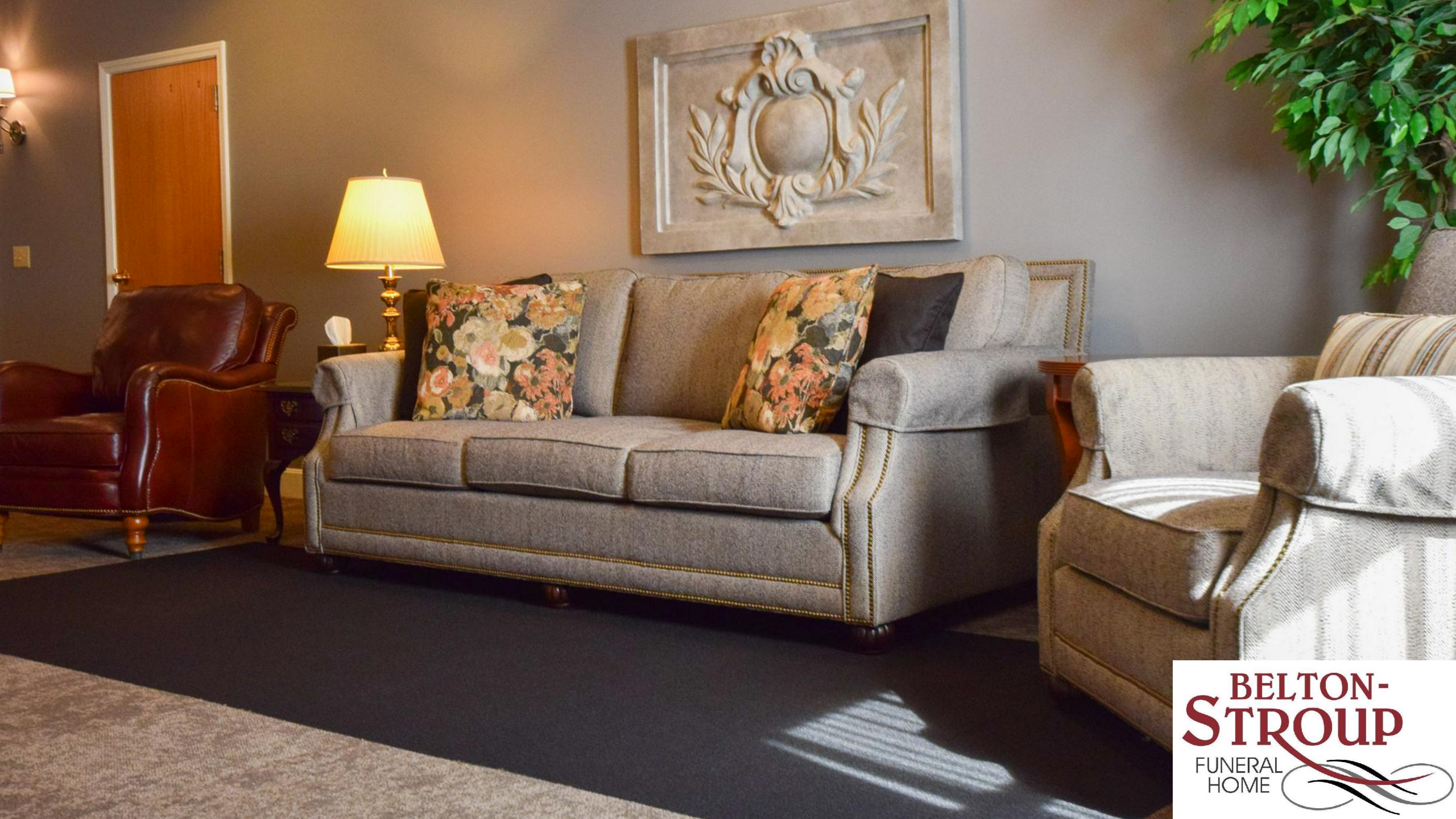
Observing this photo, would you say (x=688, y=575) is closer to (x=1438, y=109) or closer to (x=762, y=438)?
(x=762, y=438)

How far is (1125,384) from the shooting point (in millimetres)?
2338

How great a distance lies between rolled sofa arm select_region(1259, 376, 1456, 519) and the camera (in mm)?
1506

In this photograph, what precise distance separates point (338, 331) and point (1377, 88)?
3.30 meters

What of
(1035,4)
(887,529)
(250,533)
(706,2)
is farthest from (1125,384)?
(250,533)

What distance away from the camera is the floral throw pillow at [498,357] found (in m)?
3.57

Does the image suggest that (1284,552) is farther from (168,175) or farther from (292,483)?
(168,175)

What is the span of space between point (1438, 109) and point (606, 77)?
105 inches

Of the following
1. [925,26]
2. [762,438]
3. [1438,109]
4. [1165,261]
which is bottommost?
[762,438]

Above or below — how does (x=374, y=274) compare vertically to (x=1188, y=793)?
above

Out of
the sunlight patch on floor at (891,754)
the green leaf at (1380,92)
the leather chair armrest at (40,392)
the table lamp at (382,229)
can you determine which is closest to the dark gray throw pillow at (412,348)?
the table lamp at (382,229)

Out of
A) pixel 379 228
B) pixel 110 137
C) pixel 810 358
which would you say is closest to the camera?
pixel 810 358

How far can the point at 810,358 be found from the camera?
296cm

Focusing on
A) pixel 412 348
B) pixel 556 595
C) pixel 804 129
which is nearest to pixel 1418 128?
pixel 804 129

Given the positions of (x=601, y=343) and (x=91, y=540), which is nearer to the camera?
(x=601, y=343)
